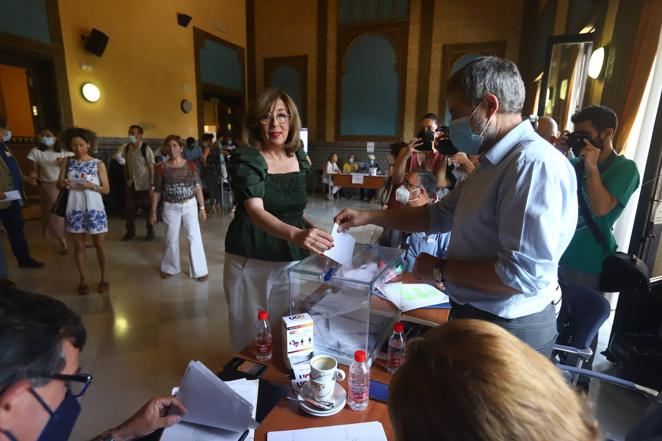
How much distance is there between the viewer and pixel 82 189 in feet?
10.9

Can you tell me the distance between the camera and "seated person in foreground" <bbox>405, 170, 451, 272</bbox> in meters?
2.29

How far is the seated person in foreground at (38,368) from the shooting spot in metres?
0.62

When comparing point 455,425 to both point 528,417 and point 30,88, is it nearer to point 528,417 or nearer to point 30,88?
point 528,417

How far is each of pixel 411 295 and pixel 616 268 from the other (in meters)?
1.26

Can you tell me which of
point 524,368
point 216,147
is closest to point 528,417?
point 524,368

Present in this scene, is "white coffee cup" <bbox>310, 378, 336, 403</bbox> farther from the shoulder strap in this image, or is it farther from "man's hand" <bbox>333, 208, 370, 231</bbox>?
the shoulder strap

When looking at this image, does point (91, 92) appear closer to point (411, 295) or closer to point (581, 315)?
point (411, 295)

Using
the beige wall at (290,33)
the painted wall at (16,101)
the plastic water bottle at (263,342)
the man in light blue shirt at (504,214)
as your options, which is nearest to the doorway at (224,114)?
the beige wall at (290,33)

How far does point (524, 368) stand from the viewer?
48 cm

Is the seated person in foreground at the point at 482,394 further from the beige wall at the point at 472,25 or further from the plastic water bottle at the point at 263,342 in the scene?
the beige wall at the point at 472,25

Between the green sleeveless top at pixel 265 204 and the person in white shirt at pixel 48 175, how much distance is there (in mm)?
4009

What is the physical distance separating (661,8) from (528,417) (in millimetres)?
3384

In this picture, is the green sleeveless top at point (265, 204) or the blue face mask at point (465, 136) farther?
the green sleeveless top at point (265, 204)

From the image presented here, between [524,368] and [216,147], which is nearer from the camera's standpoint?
[524,368]
